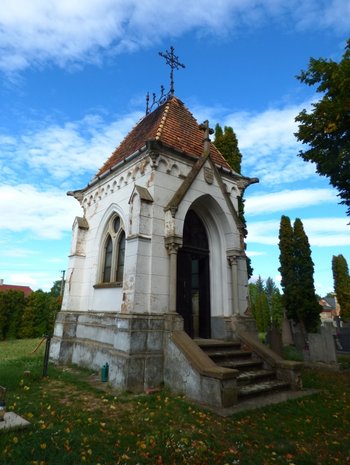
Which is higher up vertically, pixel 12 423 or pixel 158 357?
pixel 158 357

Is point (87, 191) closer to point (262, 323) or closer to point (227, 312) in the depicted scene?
point (227, 312)

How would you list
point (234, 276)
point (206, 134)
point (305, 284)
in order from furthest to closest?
point (305, 284), point (206, 134), point (234, 276)

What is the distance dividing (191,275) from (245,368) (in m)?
3.11

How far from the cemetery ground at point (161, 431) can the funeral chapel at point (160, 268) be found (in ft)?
2.45

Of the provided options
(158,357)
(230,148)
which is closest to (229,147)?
(230,148)

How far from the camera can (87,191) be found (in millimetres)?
12031

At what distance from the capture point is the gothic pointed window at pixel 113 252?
971 centimetres

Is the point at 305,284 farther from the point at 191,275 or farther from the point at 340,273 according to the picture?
the point at 340,273

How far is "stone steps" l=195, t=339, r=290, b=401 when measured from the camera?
21.7ft

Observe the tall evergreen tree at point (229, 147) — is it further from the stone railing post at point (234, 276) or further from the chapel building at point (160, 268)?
the stone railing post at point (234, 276)

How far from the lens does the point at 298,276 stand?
923 inches

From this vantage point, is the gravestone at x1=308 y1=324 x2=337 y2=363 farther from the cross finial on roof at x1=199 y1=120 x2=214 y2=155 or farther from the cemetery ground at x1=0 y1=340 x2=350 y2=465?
the cross finial on roof at x1=199 y1=120 x2=214 y2=155

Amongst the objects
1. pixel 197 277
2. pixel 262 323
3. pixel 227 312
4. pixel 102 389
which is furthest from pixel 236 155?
pixel 262 323

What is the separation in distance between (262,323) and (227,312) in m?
32.3
